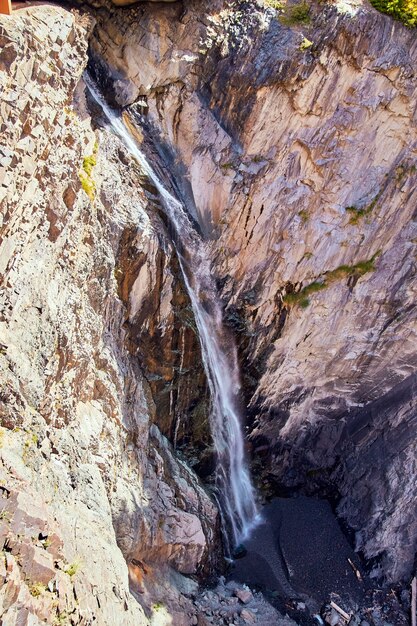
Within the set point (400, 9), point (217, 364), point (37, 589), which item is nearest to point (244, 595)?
point (217, 364)

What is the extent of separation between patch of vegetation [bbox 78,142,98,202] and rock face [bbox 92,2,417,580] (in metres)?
3.32

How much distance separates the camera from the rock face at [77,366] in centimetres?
597

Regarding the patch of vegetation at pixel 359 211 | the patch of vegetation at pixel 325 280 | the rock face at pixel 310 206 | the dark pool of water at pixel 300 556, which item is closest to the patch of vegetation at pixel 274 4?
the rock face at pixel 310 206

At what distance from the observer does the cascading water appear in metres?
12.0

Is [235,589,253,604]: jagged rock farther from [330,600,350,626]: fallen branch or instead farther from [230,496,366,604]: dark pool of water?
[330,600,350,626]: fallen branch

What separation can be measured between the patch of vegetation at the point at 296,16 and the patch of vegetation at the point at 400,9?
5.78ft

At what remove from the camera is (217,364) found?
45.5 feet

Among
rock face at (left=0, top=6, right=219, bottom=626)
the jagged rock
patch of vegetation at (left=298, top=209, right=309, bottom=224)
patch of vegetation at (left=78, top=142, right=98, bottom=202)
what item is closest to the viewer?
rock face at (left=0, top=6, right=219, bottom=626)

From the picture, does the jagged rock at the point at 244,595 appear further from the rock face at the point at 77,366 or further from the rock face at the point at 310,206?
the rock face at the point at 310,206

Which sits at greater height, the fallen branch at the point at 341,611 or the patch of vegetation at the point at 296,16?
the patch of vegetation at the point at 296,16

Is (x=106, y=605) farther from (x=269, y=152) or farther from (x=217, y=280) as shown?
(x=269, y=152)

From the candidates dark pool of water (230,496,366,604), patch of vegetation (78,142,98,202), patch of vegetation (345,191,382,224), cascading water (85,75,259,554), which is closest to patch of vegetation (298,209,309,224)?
patch of vegetation (345,191,382,224)

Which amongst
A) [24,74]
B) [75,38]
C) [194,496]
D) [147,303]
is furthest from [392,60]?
[194,496]

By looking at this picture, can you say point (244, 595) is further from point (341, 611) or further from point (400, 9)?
point (400, 9)
